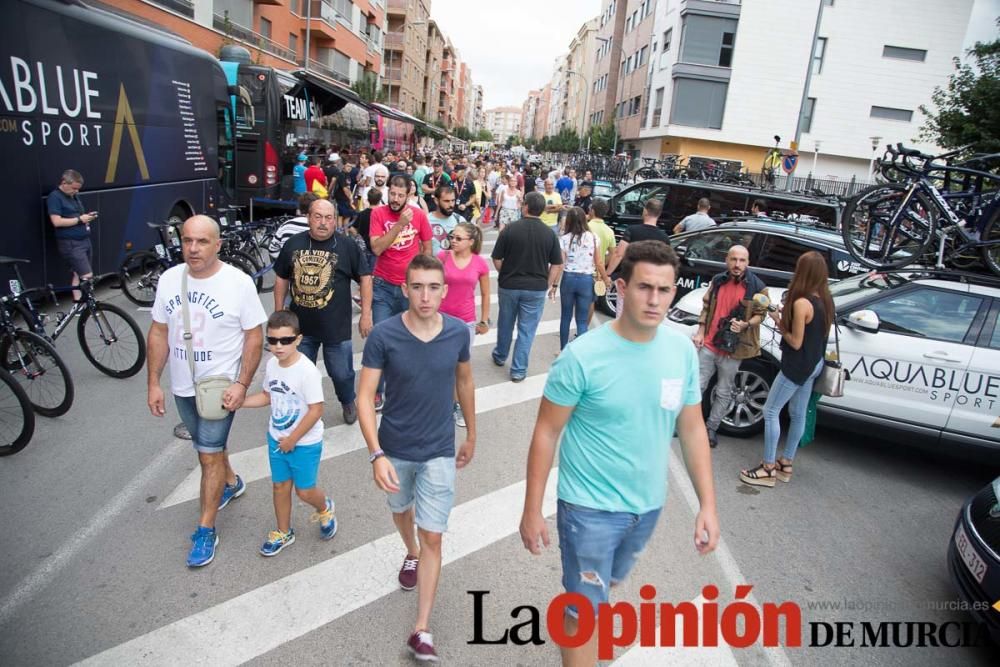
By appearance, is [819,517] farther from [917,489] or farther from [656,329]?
[656,329]

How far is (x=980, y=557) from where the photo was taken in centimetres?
347

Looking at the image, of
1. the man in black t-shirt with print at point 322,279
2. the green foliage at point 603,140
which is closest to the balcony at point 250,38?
the man in black t-shirt with print at point 322,279

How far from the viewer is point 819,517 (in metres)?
4.80

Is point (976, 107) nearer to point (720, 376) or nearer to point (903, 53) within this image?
point (720, 376)

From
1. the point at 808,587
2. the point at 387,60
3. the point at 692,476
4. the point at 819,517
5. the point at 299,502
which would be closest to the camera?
the point at 692,476

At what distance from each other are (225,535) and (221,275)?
1.62 meters

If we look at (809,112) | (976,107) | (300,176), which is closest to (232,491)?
(976,107)

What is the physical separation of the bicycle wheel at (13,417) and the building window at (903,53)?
47454 mm

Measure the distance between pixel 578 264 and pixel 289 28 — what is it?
102 feet

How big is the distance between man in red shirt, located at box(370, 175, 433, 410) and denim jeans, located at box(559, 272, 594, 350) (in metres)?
2.13

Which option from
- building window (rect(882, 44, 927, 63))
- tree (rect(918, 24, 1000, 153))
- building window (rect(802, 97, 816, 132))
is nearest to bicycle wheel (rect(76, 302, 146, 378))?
tree (rect(918, 24, 1000, 153))

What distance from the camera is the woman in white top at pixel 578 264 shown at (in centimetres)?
757

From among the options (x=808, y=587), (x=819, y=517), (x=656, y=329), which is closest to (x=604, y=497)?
(x=656, y=329)

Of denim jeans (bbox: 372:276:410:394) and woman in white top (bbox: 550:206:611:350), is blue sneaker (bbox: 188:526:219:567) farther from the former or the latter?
woman in white top (bbox: 550:206:611:350)
